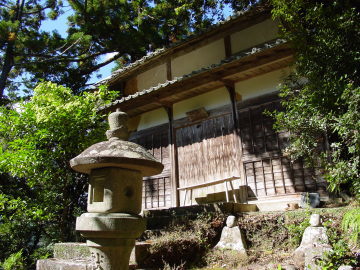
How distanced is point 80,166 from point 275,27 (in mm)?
7117

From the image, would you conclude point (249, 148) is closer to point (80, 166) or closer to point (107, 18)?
point (80, 166)

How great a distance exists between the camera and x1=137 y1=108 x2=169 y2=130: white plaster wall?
33.9 ft

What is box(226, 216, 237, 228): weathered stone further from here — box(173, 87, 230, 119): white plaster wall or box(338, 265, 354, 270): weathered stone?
box(173, 87, 230, 119): white plaster wall

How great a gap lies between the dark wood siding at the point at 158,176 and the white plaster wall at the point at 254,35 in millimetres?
3467

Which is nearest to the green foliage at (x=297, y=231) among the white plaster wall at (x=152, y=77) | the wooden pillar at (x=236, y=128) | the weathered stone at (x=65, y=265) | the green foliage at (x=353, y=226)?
the green foliage at (x=353, y=226)

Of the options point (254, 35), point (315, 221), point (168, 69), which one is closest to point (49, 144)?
point (168, 69)

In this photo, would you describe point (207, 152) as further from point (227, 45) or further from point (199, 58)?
point (227, 45)

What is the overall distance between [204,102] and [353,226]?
5876mm

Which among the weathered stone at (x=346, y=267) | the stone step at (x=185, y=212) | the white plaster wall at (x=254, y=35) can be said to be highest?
the white plaster wall at (x=254, y=35)

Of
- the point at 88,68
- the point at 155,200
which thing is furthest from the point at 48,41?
the point at 155,200

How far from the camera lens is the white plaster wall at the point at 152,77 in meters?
10.7

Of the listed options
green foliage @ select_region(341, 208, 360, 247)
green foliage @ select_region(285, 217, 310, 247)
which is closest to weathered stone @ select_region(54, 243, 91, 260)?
green foliage @ select_region(285, 217, 310, 247)

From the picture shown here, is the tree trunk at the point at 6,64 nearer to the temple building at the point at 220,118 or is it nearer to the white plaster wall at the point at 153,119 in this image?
the temple building at the point at 220,118

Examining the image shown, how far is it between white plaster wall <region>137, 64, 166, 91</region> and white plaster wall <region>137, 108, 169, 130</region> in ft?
3.53
